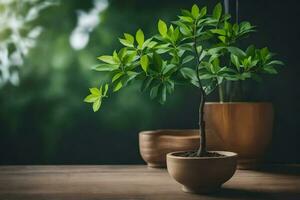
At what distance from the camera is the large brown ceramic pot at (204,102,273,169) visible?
4.91ft

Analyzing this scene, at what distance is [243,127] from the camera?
1.50 m

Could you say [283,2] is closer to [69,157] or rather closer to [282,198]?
[282,198]

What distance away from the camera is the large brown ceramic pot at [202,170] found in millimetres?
1108

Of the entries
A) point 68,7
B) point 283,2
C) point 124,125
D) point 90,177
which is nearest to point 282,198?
point 90,177

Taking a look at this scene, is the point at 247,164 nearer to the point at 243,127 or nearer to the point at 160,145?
the point at 243,127

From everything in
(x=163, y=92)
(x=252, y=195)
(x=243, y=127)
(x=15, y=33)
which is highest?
(x=15, y=33)

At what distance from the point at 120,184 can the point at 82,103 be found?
1.74 ft

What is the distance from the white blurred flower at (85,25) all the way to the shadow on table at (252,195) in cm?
87

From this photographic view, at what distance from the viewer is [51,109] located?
1.76 metres

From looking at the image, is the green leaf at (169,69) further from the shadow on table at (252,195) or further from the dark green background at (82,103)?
the dark green background at (82,103)

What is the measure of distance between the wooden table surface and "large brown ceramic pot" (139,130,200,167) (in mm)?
40

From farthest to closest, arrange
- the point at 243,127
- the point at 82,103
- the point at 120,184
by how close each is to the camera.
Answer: the point at 82,103 < the point at 243,127 < the point at 120,184

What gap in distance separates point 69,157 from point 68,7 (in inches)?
23.5

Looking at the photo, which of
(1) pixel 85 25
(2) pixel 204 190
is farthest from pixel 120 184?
(1) pixel 85 25
